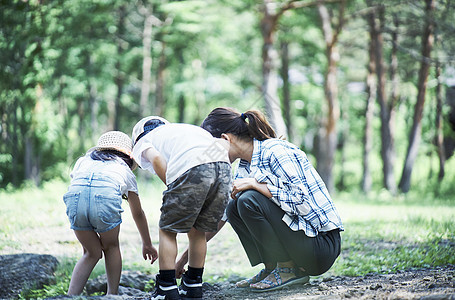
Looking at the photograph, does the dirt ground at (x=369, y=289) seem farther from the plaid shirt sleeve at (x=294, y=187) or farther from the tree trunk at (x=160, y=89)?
the tree trunk at (x=160, y=89)

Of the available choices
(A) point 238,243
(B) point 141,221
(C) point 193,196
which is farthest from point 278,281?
(A) point 238,243

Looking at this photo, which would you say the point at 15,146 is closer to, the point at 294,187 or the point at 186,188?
the point at 186,188

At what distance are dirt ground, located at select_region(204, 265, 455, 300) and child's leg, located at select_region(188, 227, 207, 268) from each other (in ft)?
1.22

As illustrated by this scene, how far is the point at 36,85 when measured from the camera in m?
11.3

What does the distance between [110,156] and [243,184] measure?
0.98 meters

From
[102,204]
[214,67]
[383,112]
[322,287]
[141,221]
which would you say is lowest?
[322,287]

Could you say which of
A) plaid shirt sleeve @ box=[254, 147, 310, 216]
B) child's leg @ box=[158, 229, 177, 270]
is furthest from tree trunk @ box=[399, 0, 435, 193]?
child's leg @ box=[158, 229, 177, 270]

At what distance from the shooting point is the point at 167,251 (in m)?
2.79

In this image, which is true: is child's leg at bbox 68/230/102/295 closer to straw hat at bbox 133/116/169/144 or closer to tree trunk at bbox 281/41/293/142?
straw hat at bbox 133/116/169/144

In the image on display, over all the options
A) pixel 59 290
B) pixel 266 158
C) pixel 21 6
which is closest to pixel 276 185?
pixel 266 158

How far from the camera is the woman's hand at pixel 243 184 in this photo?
3.05 m

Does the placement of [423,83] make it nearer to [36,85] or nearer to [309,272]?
[36,85]

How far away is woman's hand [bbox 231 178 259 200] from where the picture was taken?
3047mm

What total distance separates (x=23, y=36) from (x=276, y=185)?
9127 mm
